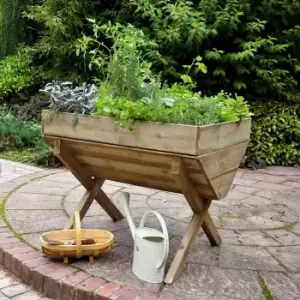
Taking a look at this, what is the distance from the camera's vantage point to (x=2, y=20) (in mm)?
8531

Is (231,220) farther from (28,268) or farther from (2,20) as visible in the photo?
(2,20)

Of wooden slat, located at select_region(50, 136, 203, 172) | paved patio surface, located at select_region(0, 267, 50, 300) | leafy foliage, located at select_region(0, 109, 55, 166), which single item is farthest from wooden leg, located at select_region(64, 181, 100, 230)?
leafy foliage, located at select_region(0, 109, 55, 166)

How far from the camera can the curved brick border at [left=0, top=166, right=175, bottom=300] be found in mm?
2008

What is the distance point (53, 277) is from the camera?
84.6 inches

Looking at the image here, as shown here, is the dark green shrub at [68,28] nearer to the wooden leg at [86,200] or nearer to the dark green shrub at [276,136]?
the dark green shrub at [276,136]

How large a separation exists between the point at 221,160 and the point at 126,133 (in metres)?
0.47

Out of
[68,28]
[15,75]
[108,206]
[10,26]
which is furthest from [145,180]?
[10,26]

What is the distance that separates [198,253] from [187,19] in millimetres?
3443

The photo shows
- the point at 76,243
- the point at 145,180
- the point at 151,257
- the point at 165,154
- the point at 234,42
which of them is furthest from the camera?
the point at 234,42

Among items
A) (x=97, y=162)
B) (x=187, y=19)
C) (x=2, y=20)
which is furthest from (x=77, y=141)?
(x=2, y=20)

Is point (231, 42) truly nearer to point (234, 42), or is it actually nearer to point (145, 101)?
point (234, 42)

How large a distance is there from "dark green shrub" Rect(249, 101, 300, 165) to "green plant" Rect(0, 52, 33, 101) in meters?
3.93

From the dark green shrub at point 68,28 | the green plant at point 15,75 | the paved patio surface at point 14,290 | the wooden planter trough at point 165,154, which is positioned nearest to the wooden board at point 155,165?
the wooden planter trough at point 165,154

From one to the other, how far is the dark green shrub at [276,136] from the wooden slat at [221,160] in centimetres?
293
